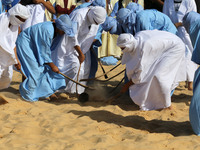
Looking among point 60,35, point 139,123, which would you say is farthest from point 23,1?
point 139,123

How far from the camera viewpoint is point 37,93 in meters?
6.97

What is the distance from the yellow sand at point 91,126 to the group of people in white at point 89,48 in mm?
341

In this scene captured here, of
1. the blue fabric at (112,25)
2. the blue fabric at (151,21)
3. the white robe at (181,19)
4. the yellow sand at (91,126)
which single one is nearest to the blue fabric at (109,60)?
the white robe at (181,19)

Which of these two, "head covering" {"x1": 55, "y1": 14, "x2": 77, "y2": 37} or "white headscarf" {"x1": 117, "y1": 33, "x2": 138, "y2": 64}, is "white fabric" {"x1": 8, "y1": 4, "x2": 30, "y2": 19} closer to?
"head covering" {"x1": 55, "y1": 14, "x2": 77, "y2": 37}

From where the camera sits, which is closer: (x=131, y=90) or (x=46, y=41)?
(x=131, y=90)

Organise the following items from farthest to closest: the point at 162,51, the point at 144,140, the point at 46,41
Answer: the point at 46,41
the point at 162,51
the point at 144,140

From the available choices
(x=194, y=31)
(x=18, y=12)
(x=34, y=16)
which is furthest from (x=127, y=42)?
(x=34, y=16)

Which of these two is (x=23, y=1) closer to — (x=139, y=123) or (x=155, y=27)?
(x=155, y=27)

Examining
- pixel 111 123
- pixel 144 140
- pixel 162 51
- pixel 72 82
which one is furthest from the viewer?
pixel 72 82

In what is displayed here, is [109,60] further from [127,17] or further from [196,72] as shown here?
[196,72]

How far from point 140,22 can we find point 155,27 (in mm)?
331

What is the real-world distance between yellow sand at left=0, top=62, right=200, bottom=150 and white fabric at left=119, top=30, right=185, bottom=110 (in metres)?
0.24

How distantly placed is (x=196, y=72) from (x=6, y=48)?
303 cm

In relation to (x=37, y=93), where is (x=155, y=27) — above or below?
above
